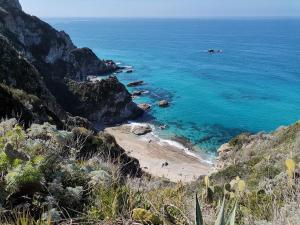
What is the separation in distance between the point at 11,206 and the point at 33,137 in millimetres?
2309

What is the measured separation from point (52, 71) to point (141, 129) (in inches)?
1007

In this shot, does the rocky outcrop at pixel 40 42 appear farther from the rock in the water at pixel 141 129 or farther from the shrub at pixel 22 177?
the shrub at pixel 22 177

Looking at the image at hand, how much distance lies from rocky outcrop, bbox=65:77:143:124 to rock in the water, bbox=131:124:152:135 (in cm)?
507

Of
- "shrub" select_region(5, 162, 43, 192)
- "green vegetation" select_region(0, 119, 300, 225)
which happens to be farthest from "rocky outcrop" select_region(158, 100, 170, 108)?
"shrub" select_region(5, 162, 43, 192)

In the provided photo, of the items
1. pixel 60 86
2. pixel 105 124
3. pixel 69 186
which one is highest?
pixel 69 186

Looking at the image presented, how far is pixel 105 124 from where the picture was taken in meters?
53.0

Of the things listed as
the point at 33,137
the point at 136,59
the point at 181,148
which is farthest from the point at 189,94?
the point at 33,137

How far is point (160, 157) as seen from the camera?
4097 cm

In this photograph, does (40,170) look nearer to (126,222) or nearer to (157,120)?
(126,222)

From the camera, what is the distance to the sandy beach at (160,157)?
3656 centimetres

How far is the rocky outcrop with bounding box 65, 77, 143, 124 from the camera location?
5369cm

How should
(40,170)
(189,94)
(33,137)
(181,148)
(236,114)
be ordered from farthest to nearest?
(189,94), (236,114), (181,148), (33,137), (40,170)

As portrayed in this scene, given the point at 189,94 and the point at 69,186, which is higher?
the point at 69,186

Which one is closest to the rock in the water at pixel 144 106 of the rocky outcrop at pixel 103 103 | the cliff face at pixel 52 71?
the rocky outcrop at pixel 103 103
